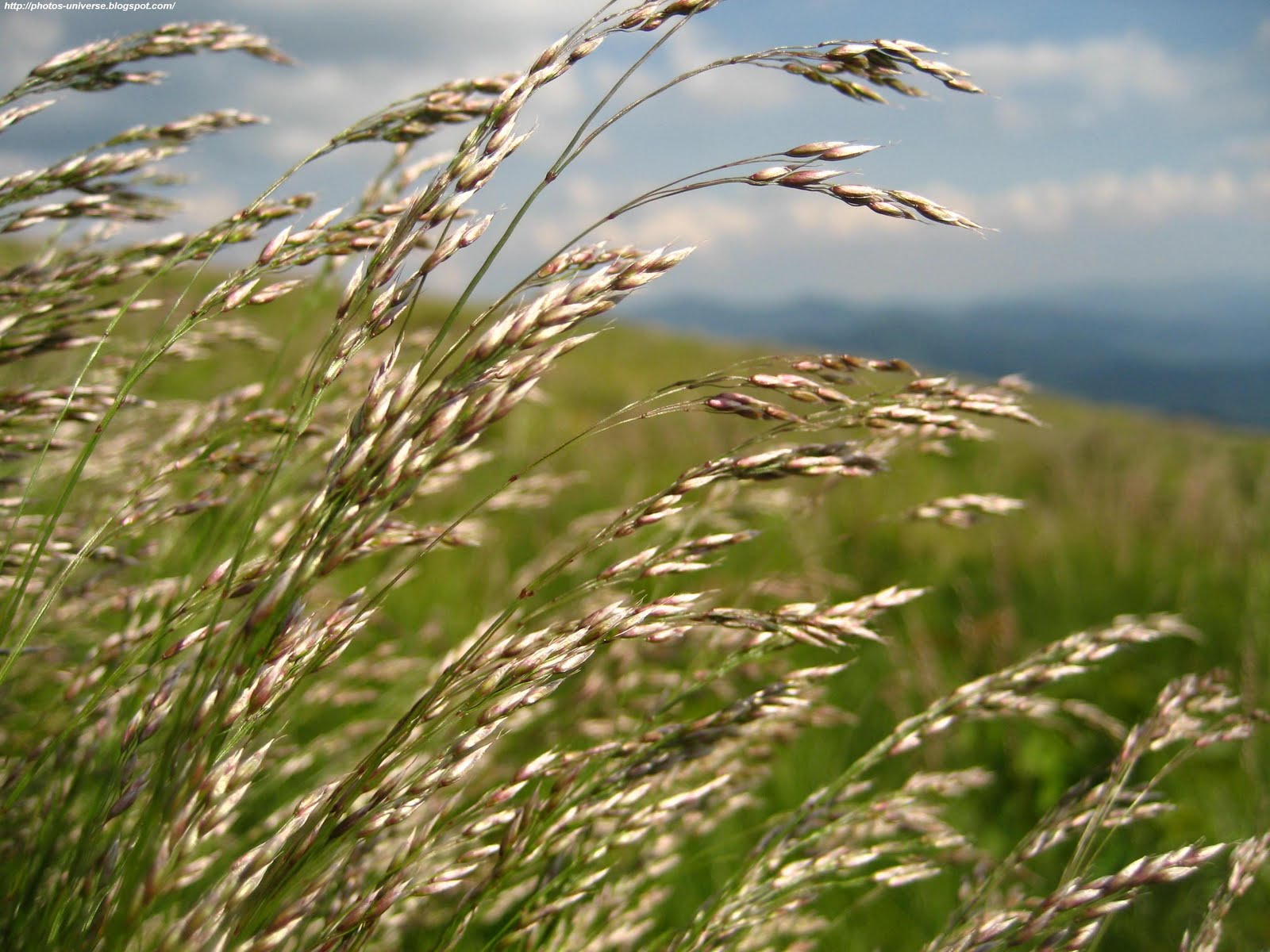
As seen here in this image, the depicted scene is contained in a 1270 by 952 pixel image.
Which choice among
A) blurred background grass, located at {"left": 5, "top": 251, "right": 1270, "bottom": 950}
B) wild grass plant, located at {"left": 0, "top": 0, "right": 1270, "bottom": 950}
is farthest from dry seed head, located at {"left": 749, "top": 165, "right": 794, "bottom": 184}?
blurred background grass, located at {"left": 5, "top": 251, "right": 1270, "bottom": 950}

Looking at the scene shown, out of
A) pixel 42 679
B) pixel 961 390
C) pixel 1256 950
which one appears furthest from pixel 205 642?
pixel 1256 950

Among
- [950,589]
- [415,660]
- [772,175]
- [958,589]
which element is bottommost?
[950,589]

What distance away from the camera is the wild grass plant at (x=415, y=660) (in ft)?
3.11

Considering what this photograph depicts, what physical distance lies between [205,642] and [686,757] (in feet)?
2.74

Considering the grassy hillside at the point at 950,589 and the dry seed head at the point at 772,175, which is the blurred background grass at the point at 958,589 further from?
the dry seed head at the point at 772,175

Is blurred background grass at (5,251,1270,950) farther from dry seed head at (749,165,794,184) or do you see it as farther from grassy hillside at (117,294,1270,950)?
dry seed head at (749,165,794,184)

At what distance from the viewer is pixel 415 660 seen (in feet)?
7.05

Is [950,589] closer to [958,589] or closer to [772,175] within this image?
[958,589]

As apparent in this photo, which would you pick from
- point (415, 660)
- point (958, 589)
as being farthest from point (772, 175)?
point (958, 589)

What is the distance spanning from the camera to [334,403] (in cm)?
185

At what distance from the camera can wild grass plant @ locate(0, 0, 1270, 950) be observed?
37.3 inches

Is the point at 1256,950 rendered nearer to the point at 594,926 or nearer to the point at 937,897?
the point at 937,897

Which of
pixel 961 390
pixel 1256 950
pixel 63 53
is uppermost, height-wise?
pixel 63 53

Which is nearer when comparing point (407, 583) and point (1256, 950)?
point (1256, 950)
